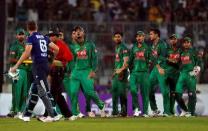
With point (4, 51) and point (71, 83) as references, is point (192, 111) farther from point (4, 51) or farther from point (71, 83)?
point (4, 51)

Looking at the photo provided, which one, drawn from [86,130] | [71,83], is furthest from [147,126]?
[71,83]

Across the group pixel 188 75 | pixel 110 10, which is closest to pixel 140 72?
pixel 188 75

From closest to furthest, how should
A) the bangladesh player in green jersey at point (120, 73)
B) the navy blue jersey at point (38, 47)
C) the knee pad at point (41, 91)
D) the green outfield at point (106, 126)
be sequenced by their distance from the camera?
the green outfield at point (106, 126)
the knee pad at point (41, 91)
the navy blue jersey at point (38, 47)
the bangladesh player in green jersey at point (120, 73)

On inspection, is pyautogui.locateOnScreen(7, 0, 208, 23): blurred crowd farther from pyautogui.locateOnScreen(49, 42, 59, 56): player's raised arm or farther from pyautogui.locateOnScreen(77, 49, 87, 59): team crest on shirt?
pyautogui.locateOnScreen(49, 42, 59, 56): player's raised arm

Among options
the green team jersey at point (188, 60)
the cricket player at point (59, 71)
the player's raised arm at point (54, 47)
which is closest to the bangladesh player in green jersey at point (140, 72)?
the green team jersey at point (188, 60)

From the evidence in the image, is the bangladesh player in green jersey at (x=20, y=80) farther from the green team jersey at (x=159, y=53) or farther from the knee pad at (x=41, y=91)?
the knee pad at (x=41, y=91)

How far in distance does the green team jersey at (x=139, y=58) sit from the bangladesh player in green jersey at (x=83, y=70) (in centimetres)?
162

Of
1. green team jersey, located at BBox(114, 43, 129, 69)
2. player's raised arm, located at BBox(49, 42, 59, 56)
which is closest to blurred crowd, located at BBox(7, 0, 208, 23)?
green team jersey, located at BBox(114, 43, 129, 69)

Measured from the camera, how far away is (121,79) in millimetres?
22750

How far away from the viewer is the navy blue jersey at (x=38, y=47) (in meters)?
18.4

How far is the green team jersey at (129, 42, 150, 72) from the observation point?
896 inches

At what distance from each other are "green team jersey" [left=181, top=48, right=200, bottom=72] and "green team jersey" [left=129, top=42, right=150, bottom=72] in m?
1.14

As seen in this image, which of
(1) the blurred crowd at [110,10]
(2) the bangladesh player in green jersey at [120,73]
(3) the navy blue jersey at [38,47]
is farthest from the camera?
(1) the blurred crowd at [110,10]

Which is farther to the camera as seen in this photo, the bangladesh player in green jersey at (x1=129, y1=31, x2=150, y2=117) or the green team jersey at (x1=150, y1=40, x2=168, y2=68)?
the green team jersey at (x1=150, y1=40, x2=168, y2=68)
